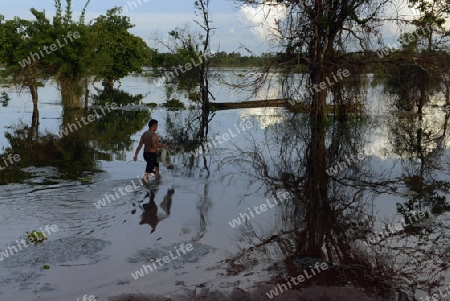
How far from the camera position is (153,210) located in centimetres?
1001

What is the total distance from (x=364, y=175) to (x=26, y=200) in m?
8.76

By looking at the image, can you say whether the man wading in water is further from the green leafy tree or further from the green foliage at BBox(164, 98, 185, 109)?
the green leafy tree

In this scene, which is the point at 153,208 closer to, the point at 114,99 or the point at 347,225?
the point at 347,225

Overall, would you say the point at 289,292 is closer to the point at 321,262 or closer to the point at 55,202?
the point at 321,262

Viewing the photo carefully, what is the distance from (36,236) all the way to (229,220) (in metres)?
3.45

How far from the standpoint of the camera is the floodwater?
6.48 m

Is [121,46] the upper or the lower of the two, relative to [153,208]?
upper

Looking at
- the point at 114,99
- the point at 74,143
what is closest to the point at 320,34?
the point at 74,143

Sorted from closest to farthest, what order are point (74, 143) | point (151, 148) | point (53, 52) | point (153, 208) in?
1. point (153, 208)
2. point (151, 148)
3. point (74, 143)
4. point (53, 52)

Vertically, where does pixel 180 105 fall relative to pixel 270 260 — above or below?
above

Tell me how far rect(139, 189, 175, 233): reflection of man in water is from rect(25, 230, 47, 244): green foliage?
1787 mm

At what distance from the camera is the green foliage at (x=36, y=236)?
7934mm

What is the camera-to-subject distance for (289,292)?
6078 mm

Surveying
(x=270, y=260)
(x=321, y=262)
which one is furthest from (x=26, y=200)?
(x=321, y=262)
